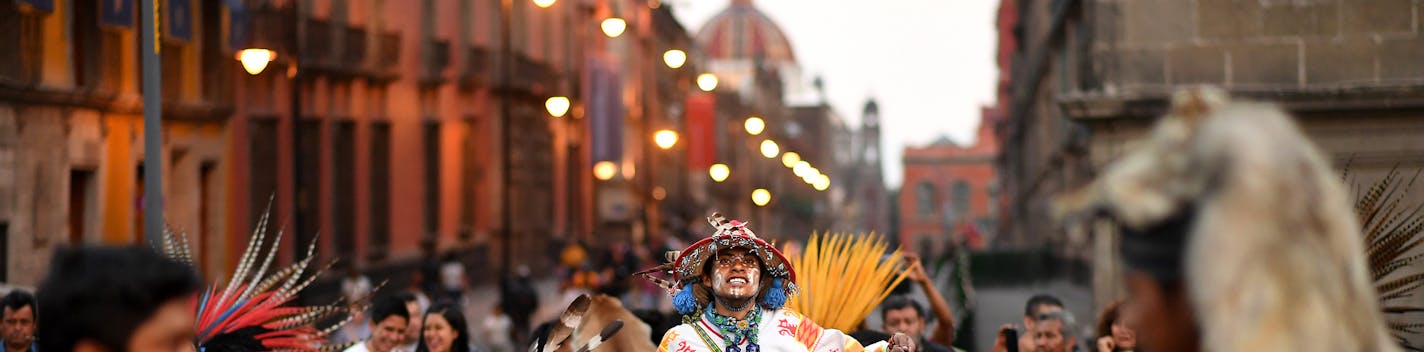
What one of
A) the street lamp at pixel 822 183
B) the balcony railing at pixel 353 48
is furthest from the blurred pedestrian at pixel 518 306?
the street lamp at pixel 822 183

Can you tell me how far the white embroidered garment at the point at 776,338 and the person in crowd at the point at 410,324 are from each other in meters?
2.08

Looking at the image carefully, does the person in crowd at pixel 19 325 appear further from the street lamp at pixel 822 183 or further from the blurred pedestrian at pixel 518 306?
the street lamp at pixel 822 183

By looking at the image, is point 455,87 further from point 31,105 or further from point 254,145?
point 31,105

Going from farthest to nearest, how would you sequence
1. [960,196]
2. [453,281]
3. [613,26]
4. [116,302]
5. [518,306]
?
1. [960,196]
2. [453,281]
3. [518,306]
4. [613,26]
5. [116,302]

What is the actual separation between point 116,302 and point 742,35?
519ft

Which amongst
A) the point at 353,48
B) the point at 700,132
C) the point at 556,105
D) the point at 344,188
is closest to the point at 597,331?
the point at 556,105

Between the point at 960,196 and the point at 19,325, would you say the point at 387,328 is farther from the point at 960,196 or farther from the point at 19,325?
the point at 960,196

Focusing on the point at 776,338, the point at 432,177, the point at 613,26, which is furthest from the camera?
the point at 432,177

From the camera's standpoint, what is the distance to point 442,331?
9.57 meters

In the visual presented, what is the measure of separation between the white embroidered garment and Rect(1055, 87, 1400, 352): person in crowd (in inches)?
205

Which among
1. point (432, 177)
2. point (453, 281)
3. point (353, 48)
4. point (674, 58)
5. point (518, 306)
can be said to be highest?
point (353, 48)

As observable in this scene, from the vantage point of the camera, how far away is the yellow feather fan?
963 cm

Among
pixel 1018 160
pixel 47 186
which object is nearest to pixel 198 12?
pixel 47 186

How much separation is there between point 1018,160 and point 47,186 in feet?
131
